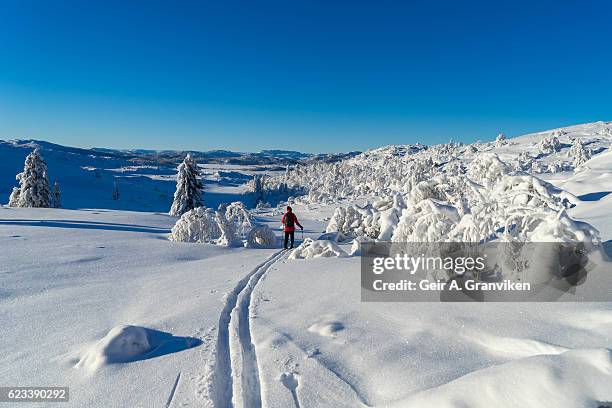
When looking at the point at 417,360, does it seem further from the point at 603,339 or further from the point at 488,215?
the point at 488,215

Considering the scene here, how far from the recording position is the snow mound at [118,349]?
3.77 m

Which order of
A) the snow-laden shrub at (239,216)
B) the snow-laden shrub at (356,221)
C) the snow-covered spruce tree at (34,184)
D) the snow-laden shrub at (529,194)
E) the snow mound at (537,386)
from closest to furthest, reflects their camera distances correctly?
1. the snow mound at (537,386)
2. the snow-laden shrub at (529,194)
3. the snow-laden shrub at (356,221)
4. the snow-laden shrub at (239,216)
5. the snow-covered spruce tree at (34,184)

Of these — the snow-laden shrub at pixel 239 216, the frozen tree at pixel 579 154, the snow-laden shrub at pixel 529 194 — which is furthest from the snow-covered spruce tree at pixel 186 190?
the frozen tree at pixel 579 154

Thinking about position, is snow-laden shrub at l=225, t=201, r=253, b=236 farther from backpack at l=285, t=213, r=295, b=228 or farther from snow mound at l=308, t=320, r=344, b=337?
snow mound at l=308, t=320, r=344, b=337

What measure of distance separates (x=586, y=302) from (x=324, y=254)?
20.2 feet

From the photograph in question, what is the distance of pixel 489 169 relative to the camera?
8352mm

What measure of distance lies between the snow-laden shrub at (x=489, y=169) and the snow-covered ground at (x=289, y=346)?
231 centimetres

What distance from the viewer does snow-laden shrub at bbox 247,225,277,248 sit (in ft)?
44.9

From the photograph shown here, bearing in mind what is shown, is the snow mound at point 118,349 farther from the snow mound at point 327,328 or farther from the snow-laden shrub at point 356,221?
the snow-laden shrub at point 356,221

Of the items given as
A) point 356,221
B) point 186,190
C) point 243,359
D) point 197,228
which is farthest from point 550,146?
point 243,359

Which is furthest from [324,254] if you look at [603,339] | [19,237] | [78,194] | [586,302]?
[78,194]

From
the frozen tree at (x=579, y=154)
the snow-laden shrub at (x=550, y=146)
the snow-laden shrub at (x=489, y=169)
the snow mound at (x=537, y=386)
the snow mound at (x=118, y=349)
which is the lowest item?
the snow mound at (x=118, y=349)

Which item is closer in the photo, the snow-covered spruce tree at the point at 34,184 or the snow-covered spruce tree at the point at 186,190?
the snow-covered spruce tree at the point at 186,190

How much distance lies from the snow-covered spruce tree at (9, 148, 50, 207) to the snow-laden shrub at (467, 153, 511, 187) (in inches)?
1581
